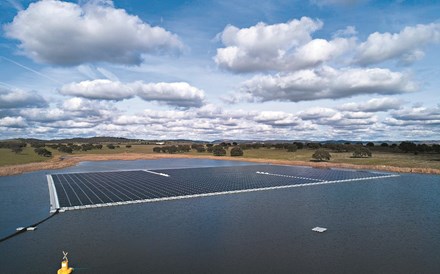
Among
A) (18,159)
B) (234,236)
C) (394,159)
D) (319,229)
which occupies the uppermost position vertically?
(394,159)

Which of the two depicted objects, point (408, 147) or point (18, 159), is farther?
point (408, 147)

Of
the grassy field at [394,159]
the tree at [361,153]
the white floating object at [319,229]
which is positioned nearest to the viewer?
the white floating object at [319,229]

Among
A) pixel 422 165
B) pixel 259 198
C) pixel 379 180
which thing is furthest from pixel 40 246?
pixel 422 165

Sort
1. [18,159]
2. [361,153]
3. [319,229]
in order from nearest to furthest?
[319,229], [18,159], [361,153]

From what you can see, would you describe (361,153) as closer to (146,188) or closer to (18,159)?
(146,188)

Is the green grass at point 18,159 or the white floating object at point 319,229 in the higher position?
the green grass at point 18,159

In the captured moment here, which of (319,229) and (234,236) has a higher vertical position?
(319,229)

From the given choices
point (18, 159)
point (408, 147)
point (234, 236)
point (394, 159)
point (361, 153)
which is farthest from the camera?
point (408, 147)

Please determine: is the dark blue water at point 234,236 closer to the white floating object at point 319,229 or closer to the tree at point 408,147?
the white floating object at point 319,229

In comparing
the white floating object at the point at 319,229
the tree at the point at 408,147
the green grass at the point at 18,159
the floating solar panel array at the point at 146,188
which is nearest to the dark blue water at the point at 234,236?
the white floating object at the point at 319,229

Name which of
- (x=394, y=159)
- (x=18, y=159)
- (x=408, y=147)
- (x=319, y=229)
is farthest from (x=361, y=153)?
(x=18, y=159)
